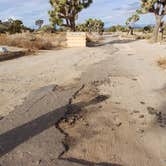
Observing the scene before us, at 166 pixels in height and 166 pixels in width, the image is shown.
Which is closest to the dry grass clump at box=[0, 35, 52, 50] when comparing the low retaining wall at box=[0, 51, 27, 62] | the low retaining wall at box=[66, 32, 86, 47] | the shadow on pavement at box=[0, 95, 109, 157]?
the low retaining wall at box=[66, 32, 86, 47]

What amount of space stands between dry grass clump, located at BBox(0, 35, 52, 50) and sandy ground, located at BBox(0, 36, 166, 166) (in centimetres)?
1807

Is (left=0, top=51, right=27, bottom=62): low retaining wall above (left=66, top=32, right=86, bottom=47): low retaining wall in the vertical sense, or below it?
above

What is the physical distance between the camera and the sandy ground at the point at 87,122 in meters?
5.72

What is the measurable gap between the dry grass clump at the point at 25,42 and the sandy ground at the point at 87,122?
1807 cm

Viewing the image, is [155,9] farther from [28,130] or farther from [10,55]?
[28,130]

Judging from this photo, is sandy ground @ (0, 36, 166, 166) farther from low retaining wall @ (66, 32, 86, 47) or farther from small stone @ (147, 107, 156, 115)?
low retaining wall @ (66, 32, 86, 47)

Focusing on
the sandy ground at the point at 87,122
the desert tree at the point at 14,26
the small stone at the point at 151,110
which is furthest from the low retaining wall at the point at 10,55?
the desert tree at the point at 14,26

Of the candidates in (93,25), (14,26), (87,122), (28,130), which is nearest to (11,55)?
(87,122)

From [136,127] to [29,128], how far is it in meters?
1.94

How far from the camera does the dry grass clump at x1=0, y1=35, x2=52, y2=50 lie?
3093cm

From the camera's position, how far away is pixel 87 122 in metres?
7.58

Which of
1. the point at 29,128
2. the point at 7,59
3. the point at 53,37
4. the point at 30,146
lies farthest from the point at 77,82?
the point at 53,37

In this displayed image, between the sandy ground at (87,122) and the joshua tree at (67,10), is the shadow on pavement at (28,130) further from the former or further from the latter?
the joshua tree at (67,10)

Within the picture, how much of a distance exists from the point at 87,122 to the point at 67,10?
126 ft
